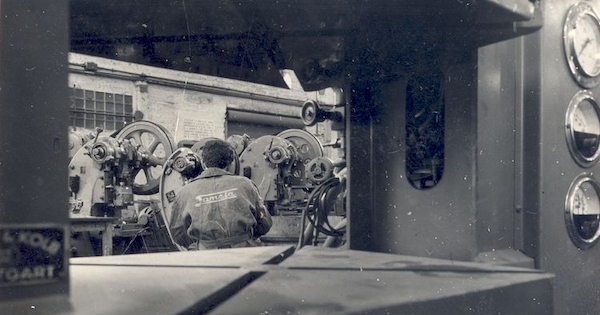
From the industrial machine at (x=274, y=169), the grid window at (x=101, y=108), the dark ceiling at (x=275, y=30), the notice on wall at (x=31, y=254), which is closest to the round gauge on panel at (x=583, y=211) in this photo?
the dark ceiling at (x=275, y=30)

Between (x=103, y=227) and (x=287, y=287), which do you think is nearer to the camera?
(x=287, y=287)

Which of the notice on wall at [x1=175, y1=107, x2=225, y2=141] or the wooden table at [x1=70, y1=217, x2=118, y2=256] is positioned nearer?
the wooden table at [x1=70, y1=217, x2=118, y2=256]

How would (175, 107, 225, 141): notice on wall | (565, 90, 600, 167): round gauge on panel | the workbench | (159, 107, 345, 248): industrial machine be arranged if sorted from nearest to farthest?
the workbench < (565, 90, 600, 167): round gauge on panel < (159, 107, 345, 248): industrial machine < (175, 107, 225, 141): notice on wall

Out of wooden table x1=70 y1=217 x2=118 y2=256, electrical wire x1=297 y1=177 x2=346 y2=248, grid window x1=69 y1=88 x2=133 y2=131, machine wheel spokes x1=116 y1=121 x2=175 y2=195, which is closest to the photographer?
electrical wire x1=297 y1=177 x2=346 y2=248

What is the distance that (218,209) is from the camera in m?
3.11

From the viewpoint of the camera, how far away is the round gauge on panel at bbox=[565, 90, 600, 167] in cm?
160

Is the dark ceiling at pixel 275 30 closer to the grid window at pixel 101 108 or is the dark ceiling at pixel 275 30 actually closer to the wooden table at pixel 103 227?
the wooden table at pixel 103 227

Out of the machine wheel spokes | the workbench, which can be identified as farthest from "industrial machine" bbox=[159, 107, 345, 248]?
the workbench

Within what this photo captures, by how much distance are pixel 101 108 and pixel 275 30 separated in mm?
6725

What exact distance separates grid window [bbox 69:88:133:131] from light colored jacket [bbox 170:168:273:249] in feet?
13.2

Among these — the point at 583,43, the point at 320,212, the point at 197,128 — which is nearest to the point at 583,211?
the point at 583,43

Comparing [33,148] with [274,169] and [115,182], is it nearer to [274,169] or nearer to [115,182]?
[115,182]

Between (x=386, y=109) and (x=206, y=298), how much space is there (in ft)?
3.21

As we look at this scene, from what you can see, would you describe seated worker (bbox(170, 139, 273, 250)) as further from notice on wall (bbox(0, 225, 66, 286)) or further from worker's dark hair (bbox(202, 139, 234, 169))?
notice on wall (bbox(0, 225, 66, 286))
